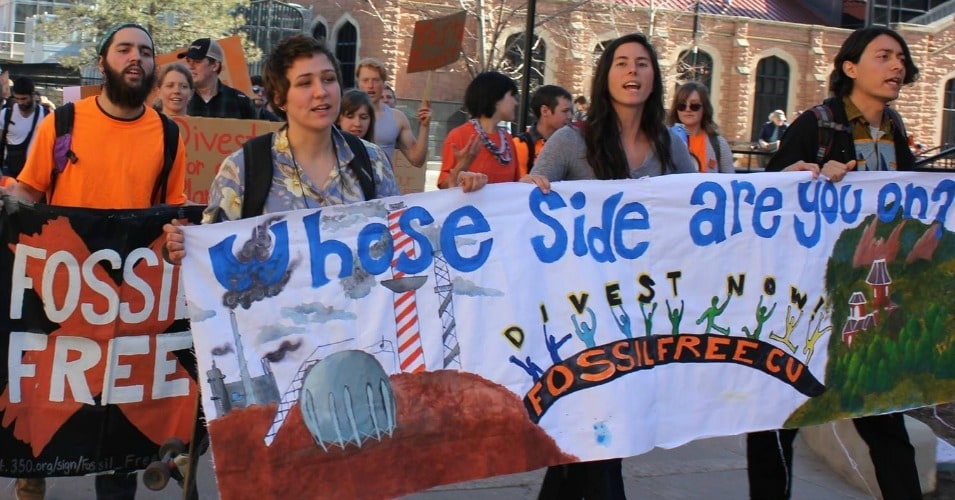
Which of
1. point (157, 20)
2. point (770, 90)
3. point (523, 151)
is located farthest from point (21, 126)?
point (770, 90)

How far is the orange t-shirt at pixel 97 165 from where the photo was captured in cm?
400

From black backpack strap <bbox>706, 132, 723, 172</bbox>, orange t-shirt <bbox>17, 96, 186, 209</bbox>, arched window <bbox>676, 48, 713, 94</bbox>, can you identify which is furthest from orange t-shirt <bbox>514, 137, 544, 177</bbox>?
arched window <bbox>676, 48, 713, 94</bbox>

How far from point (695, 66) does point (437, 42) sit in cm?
3137

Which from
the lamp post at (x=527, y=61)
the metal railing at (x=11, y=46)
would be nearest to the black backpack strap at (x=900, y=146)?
the lamp post at (x=527, y=61)

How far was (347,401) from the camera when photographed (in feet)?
10.9

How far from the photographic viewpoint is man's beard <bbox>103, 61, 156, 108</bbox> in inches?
160

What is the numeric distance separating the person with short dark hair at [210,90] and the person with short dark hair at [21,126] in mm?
4689

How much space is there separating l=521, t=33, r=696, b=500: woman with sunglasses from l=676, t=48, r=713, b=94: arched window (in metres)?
31.0

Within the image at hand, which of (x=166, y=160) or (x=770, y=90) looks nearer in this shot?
(x=166, y=160)

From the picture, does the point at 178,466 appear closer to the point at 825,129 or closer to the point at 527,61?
the point at 825,129

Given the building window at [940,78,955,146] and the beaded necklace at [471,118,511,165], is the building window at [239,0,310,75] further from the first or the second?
the beaded necklace at [471,118,511,165]

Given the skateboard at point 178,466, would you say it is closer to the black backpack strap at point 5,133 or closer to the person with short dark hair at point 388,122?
the person with short dark hair at point 388,122

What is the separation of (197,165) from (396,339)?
415 cm

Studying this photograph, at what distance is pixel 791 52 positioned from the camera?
4141 cm
